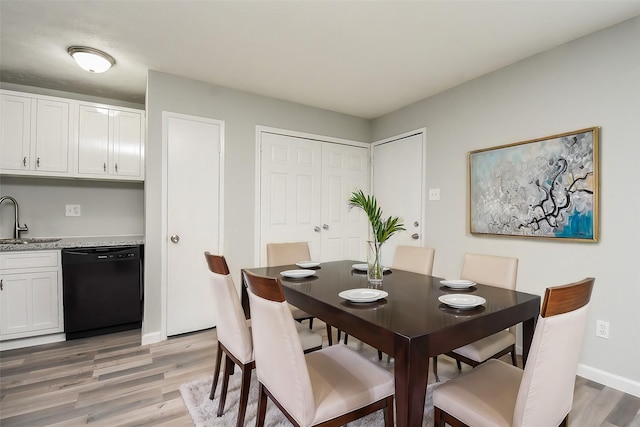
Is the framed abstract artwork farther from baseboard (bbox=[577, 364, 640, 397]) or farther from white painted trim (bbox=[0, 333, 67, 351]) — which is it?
white painted trim (bbox=[0, 333, 67, 351])

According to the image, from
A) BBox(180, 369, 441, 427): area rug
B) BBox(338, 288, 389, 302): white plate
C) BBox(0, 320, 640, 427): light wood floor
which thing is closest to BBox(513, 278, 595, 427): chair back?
BBox(338, 288, 389, 302): white plate

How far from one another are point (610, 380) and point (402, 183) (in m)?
2.42

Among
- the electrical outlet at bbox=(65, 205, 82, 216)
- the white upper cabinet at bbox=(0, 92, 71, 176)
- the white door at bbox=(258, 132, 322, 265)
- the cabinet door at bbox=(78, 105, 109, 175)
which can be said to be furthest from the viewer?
the white door at bbox=(258, 132, 322, 265)

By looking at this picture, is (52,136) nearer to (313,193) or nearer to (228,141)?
(228,141)

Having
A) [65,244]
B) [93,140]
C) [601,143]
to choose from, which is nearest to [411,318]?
[601,143]

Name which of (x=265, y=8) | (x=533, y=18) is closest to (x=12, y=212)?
(x=265, y=8)

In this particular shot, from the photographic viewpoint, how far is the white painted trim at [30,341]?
8.68 ft

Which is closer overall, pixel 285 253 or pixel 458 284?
pixel 458 284

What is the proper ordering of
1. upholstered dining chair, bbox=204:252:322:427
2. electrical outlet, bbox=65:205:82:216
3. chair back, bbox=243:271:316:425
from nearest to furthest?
chair back, bbox=243:271:316:425 < upholstered dining chair, bbox=204:252:322:427 < electrical outlet, bbox=65:205:82:216

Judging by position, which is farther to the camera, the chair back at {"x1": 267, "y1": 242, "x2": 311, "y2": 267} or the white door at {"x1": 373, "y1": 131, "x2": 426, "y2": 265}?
the white door at {"x1": 373, "y1": 131, "x2": 426, "y2": 265}

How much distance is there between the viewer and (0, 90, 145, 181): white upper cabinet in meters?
2.73

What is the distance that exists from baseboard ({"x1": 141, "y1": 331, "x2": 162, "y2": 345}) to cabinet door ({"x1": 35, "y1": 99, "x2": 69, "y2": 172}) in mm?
1740

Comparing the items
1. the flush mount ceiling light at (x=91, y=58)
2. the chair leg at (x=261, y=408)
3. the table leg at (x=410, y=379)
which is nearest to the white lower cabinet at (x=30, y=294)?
the flush mount ceiling light at (x=91, y=58)

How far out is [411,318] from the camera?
1259mm
